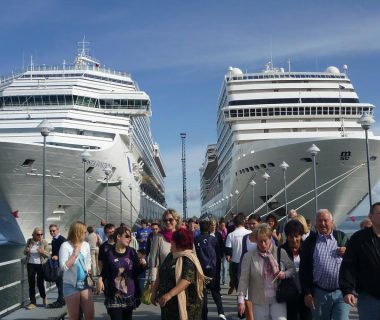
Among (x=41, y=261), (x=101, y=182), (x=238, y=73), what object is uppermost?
(x=238, y=73)

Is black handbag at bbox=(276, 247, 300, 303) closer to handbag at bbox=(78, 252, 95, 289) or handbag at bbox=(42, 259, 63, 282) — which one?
handbag at bbox=(78, 252, 95, 289)

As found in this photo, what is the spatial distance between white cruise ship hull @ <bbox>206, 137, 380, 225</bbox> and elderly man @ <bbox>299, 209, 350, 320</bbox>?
25209 mm

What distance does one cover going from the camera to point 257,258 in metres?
5.30

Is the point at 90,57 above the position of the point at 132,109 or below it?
above

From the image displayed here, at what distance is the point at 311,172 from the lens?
31984mm

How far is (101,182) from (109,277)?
22899 mm

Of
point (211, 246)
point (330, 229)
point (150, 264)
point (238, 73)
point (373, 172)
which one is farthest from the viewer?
point (238, 73)

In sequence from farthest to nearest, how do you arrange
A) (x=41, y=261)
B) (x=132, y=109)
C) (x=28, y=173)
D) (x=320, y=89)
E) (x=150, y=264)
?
(x=320, y=89), (x=132, y=109), (x=28, y=173), (x=41, y=261), (x=150, y=264)

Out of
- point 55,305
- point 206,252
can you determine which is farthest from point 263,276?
point 55,305

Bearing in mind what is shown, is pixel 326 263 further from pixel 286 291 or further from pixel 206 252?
pixel 206 252

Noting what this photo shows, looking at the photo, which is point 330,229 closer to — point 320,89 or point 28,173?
point 28,173

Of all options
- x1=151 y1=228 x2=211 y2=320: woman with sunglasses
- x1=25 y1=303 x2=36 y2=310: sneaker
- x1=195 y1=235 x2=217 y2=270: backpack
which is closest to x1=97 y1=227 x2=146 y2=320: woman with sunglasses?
x1=151 y1=228 x2=211 y2=320: woman with sunglasses

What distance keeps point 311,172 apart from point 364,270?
91.8 feet

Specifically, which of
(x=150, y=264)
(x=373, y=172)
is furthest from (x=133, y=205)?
(x=150, y=264)
